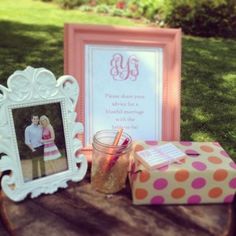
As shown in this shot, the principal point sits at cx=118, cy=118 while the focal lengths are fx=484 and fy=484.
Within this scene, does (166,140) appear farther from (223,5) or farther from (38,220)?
(223,5)

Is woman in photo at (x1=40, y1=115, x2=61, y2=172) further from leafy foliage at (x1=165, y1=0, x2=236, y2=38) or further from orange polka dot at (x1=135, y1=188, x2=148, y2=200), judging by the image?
leafy foliage at (x1=165, y1=0, x2=236, y2=38)

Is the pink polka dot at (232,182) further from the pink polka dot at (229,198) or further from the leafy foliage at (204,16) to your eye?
the leafy foliage at (204,16)

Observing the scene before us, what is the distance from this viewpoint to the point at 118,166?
4.53 ft

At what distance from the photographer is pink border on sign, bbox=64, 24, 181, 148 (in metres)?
1.55

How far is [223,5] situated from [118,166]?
219 inches

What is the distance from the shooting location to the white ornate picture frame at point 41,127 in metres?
1.30

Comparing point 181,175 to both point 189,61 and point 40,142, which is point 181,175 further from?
point 189,61

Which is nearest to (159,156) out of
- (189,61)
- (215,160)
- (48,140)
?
(215,160)

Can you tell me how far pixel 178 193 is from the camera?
4.50 ft

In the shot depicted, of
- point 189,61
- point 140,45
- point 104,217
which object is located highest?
point 140,45

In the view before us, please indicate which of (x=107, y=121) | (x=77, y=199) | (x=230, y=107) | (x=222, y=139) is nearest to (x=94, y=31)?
(x=107, y=121)

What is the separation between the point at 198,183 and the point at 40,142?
46 cm

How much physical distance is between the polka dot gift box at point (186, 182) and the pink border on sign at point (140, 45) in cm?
22

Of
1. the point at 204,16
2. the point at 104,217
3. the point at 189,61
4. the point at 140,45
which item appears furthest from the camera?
the point at 204,16
